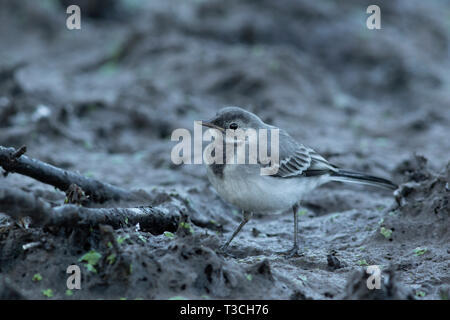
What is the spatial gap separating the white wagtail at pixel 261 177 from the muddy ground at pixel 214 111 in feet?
1.72

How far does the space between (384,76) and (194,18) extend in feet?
17.1

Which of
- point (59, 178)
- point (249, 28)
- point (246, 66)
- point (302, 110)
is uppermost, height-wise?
point (249, 28)

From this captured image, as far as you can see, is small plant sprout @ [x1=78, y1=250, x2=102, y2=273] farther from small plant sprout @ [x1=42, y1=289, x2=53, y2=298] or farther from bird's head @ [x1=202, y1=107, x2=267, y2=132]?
bird's head @ [x1=202, y1=107, x2=267, y2=132]

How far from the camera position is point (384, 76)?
14.2 metres

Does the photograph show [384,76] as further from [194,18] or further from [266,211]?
[266,211]

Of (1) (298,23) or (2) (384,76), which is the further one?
(1) (298,23)

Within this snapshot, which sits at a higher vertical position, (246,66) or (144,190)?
(246,66)

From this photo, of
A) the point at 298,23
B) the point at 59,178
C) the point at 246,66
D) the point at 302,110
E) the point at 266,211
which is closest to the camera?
the point at 59,178

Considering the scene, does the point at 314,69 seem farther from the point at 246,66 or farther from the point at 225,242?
the point at 225,242

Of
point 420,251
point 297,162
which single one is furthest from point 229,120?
point 420,251

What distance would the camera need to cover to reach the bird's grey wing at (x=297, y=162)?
21.4 ft

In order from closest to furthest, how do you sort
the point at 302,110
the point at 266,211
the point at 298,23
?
1. the point at 266,211
2. the point at 302,110
3. the point at 298,23

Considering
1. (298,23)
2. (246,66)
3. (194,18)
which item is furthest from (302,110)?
(194,18)

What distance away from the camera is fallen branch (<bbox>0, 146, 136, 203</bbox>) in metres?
5.30
